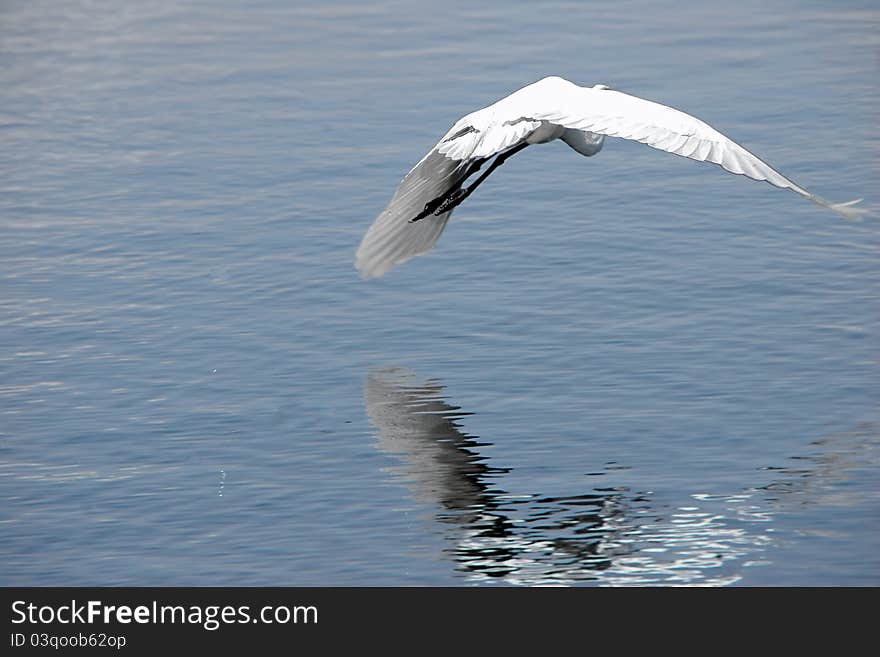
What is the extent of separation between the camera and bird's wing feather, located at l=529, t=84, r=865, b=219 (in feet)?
47.8

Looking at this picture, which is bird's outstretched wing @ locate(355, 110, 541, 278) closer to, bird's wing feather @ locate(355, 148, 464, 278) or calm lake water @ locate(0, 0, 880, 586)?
bird's wing feather @ locate(355, 148, 464, 278)

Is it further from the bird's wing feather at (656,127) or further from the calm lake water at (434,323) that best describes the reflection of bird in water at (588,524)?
the bird's wing feather at (656,127)

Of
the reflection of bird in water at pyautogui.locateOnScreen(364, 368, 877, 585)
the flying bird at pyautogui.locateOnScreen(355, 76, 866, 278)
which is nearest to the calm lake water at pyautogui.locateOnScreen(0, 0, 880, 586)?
the reflection of bird in water at pyautogui.locateOnScreen(364, 368, 877, 585)

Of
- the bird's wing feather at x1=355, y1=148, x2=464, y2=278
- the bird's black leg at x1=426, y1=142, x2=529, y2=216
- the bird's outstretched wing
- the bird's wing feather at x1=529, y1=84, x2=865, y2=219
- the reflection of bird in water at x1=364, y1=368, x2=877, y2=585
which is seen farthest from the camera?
the bird's wing feather at x1=355, y1=148, x2=464, y2=278

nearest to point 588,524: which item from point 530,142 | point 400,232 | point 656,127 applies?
point 656,127

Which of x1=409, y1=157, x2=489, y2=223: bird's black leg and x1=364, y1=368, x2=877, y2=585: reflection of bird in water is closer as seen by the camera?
x1=364, y1=368, x2=877, y2=585: reflection of bird in water

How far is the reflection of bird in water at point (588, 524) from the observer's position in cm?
1483

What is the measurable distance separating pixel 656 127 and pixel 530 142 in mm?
2627

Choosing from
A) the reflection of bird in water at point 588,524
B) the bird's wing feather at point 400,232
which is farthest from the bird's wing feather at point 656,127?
the reflection of bird in water at point 588,524

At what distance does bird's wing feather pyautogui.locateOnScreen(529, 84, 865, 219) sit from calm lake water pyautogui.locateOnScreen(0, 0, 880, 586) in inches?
116

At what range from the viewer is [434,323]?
20.6m

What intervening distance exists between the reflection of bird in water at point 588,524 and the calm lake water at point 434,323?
0.03 meters
